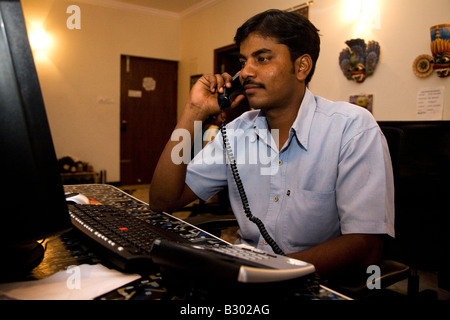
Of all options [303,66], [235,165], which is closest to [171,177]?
[235,165]

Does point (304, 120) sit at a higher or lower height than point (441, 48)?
lower

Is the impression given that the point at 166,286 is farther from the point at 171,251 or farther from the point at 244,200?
the point at 244,200

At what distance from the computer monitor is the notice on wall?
9.41 ft

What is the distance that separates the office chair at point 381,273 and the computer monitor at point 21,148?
565 millimetres

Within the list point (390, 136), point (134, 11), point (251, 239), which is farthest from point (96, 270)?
point (134, 11)

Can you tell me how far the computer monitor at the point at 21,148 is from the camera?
46 centimetres

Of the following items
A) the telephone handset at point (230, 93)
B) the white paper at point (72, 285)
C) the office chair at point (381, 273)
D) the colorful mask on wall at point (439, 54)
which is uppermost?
the colorful mask on wall at point (439, 54)

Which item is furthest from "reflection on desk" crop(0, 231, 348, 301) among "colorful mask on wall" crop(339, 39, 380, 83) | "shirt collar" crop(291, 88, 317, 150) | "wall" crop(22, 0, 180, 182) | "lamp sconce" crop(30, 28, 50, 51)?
"lamp sconce" crop(30, 28, 50, 51)

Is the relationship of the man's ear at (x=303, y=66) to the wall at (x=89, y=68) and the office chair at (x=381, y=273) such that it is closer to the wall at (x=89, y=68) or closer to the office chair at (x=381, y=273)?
the office chair at (x=381, y=273)

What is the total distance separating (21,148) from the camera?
1.58 feet

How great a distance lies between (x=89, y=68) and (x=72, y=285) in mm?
5656

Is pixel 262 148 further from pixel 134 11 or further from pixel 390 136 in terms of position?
pixel 134 11

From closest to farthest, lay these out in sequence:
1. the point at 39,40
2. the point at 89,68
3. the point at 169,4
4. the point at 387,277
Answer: the point at 387,277, the point at 39,40, the point at 89,68, the point at 169,4

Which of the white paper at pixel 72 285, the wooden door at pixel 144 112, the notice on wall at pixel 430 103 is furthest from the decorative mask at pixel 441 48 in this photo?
the wooden door at pixel 144 112
